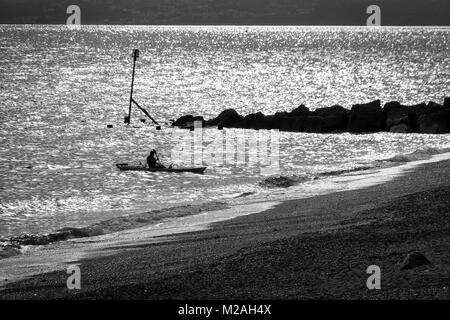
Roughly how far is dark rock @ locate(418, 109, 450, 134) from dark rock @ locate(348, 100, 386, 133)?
285 cm

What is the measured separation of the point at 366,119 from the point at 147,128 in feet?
51.3

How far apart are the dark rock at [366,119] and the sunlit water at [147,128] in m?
2.14

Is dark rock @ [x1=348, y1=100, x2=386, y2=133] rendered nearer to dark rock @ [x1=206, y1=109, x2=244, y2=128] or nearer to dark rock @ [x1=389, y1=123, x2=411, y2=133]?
dark rock @ [x1=389, y1=123, x2=411, y2=133]

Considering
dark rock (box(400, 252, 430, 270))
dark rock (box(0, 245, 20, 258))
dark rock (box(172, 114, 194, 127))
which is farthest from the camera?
dark rock (box(172, 114, 194, 127))

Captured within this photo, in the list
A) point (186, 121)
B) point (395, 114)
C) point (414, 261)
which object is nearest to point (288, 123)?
point (395, 114)

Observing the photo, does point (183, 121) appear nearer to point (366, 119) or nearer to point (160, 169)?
point (366, 119)

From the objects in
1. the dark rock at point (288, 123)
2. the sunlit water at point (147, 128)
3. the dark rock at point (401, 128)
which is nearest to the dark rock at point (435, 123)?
the dark rock at point (401, 128)

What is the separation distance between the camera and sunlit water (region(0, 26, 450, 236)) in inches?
1160

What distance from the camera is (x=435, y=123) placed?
163 feet

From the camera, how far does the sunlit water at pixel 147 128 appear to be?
29469 millimetres

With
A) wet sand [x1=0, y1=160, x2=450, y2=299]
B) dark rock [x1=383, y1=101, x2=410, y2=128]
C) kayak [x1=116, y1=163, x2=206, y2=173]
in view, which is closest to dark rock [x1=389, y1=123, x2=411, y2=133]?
dark rock [x1=383, y1=101, x2=410, y2=128]

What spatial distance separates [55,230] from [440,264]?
43.6 ft

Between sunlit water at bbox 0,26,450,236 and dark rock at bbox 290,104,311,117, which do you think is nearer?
sunlit water at bbox 0,26,450,236
